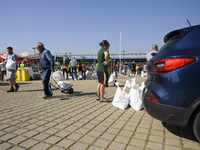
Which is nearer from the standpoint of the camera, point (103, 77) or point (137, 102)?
point (137, 102)

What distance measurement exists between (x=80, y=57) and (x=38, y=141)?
79.8 metres

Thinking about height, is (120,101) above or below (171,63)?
below

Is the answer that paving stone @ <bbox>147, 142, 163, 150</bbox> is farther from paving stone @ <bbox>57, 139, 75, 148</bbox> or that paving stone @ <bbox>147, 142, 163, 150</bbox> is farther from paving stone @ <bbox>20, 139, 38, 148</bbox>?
paving stone @ <bbox>20, 139, 38, 148</bbox>

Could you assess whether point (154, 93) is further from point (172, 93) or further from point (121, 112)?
point (121, 112)

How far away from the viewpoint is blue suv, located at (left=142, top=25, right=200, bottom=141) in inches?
76.7

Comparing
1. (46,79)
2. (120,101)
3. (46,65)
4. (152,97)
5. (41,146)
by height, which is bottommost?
(41,146)

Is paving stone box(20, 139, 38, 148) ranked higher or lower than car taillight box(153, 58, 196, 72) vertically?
lower

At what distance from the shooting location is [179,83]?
1.99 metres

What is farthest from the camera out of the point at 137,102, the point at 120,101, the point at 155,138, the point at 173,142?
the point at 120,101

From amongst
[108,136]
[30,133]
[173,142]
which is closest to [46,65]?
[30,133]

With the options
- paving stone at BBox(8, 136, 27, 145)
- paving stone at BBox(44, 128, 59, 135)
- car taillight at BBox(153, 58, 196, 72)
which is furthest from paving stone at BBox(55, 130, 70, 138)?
car taillight at BBox(153, 58, 196, 72)

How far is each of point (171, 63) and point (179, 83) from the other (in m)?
0.28

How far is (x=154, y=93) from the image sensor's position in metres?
2.25

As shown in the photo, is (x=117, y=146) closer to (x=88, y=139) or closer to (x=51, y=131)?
(x=88, y=139)
